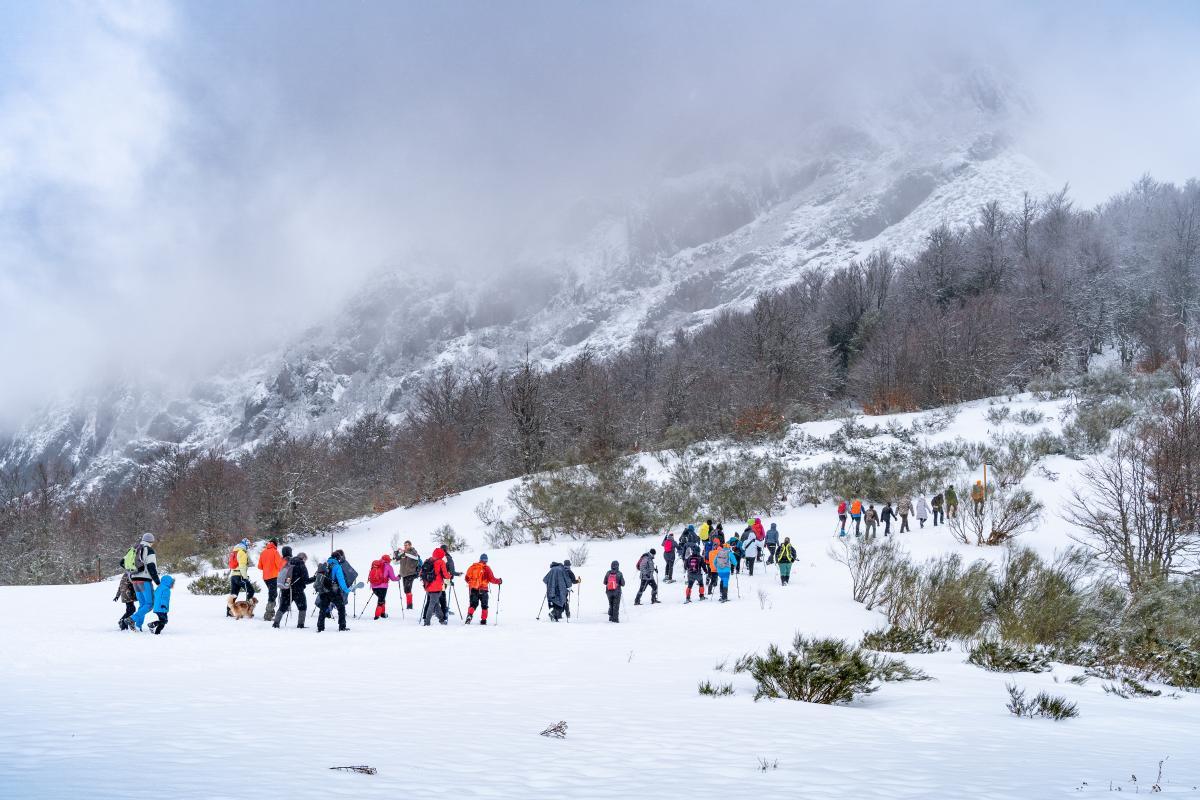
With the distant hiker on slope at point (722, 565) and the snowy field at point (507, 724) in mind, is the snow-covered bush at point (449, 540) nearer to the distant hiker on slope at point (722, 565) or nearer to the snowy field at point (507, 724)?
the distant hiker on slope at point (722, 565)

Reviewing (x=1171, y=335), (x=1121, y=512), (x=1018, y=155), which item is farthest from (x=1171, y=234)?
(x=1018, y=155)

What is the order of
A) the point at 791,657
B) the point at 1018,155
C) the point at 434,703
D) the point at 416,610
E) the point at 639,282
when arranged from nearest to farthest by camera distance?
the point at 434,703 → the point at 791,657 → the point at 416,610 → the point at 1018,155 → the point at 639,282

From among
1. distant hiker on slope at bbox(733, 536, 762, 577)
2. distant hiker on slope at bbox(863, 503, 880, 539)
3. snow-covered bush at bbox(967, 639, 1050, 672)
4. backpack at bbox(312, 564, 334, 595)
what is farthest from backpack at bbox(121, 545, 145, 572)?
distant hiker on slope at bbox(863, 503, 880, 539)

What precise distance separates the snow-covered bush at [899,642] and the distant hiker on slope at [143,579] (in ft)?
39.7

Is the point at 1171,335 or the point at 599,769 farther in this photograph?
the point at 1171,335

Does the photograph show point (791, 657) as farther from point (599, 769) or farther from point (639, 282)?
point (639, 282)

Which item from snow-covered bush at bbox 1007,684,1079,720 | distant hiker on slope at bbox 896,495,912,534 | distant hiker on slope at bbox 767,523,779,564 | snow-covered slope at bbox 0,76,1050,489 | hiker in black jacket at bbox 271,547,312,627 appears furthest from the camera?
snow-covered slope at bbox 0,76,1050,489

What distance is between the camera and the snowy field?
152 inches

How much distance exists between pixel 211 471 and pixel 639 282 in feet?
466

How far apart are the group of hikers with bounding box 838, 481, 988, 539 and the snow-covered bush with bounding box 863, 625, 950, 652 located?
40.2 ft

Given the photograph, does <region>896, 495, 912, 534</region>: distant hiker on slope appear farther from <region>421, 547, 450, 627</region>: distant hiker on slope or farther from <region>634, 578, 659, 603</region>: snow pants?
<region>421, 547, 450, 627</region>: distant hiker on slope

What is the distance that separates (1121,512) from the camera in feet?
56.3

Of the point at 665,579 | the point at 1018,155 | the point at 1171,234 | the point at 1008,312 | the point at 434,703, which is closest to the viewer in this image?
the point at 434,703

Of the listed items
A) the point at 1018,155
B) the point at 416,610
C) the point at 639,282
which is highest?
the point at 1018,155
